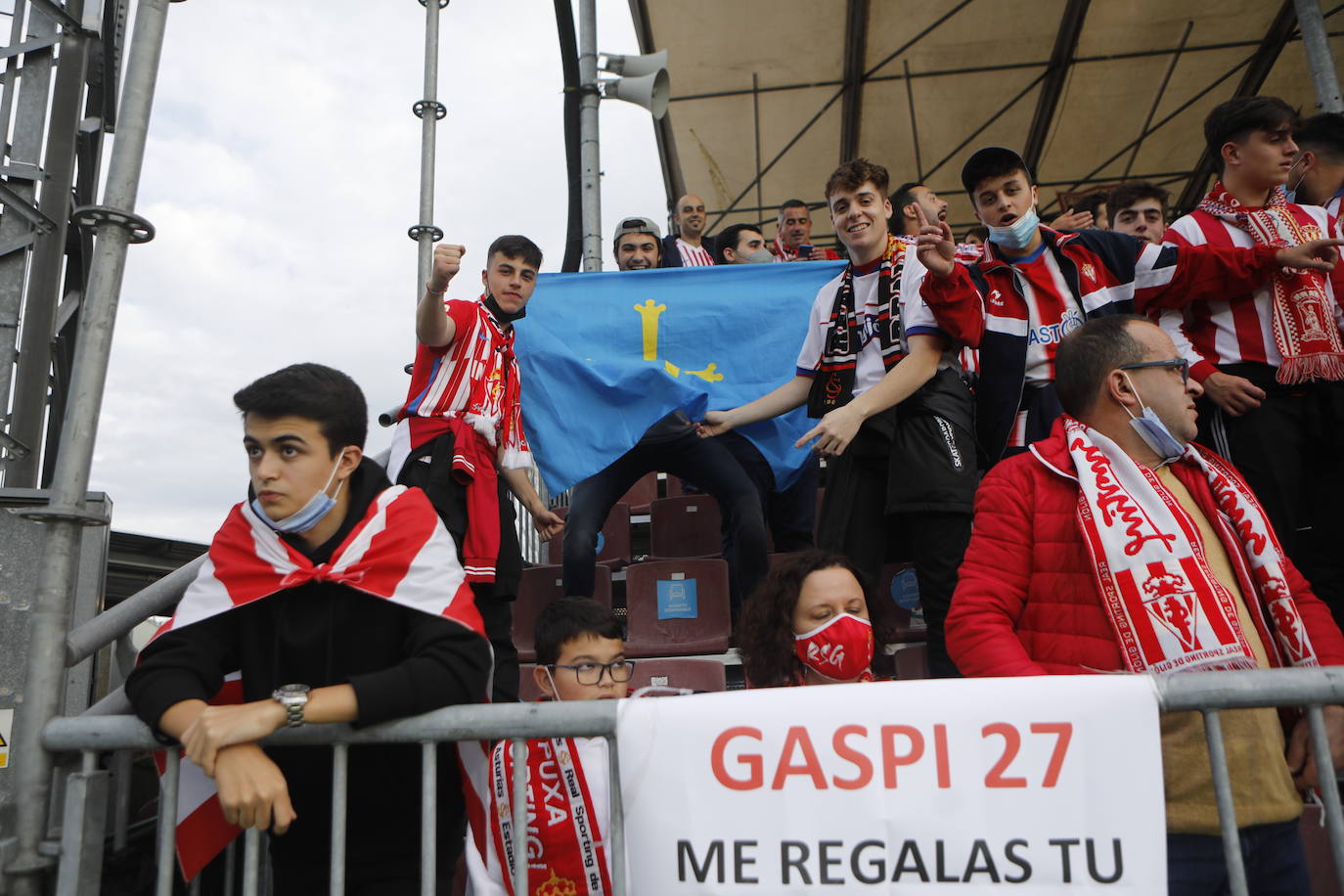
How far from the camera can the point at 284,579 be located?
7.10 ft

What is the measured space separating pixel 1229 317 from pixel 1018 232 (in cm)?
77

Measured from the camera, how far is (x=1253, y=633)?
210cm

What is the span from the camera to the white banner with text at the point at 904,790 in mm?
1640

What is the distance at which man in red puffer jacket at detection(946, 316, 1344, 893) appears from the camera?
6.24 ft

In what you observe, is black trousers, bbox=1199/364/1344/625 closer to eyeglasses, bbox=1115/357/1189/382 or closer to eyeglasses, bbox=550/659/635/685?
eyeglasses, bbox=1115/357/1189/382

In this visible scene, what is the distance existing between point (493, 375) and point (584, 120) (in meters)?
3.29

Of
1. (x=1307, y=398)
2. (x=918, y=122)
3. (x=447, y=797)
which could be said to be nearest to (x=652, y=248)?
(x=1307, y=398)

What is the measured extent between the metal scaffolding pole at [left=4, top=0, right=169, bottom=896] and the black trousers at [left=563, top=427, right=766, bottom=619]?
2.44 metres

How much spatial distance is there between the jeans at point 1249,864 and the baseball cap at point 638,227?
16.8ft

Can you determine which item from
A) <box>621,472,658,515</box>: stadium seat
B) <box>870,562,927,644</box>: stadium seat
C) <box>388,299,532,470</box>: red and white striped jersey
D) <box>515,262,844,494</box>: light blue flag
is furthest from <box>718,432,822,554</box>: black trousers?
<box>621,472,658,515</box>: stadium seat

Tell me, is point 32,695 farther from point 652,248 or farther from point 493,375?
point 652,248

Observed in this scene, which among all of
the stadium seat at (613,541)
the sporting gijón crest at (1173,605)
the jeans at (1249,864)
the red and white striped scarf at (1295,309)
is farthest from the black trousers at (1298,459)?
the stadium seat at (613,541)

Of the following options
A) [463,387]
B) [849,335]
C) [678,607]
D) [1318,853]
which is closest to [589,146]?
[463,387]

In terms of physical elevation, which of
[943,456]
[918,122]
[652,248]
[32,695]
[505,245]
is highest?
[918,122]
